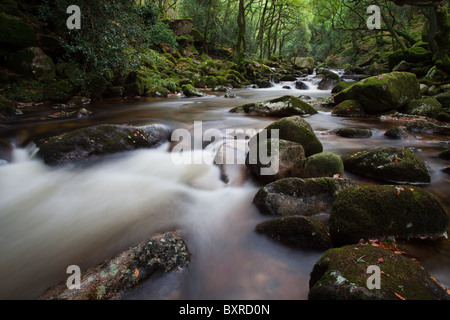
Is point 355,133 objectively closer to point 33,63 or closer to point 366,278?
point 366,278

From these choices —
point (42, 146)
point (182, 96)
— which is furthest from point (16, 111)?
point (182, 96)

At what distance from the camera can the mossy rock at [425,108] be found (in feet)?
27.2

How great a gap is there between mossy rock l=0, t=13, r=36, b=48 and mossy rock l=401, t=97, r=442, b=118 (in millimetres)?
15796

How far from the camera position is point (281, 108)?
862cm

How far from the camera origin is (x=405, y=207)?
255 cm

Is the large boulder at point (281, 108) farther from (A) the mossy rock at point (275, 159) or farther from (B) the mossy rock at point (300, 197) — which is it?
(B) the mossy rock at point (300, 197)

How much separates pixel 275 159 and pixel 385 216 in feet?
5.91

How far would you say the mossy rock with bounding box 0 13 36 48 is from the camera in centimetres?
940

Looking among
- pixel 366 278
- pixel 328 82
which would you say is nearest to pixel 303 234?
pixel 366 278

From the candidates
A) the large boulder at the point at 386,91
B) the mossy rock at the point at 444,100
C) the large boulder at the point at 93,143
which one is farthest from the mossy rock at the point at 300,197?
the mossy rock at the point at 444,100

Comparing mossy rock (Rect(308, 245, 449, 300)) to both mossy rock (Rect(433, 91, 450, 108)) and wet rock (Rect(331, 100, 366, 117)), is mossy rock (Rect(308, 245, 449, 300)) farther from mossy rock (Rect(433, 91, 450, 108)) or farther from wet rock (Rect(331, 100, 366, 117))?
mossy rock (Rect(433, 91, 450, 108))

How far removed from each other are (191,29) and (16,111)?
27045 mm

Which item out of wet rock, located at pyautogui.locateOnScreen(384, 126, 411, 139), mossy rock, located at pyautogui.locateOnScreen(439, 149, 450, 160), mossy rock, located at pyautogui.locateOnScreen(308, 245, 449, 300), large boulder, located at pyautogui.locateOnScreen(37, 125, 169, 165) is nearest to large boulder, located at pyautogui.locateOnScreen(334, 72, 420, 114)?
wet rock, located at pyautogui.locateOnScreen(384, 126, 411, 139)

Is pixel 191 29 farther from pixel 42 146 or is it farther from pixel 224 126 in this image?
pixel 42 146
